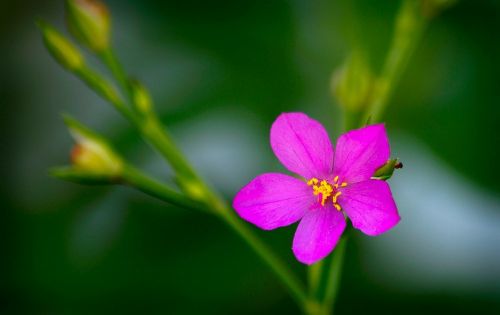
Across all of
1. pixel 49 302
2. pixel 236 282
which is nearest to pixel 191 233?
pixel 236 282

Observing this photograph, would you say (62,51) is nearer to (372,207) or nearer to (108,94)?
(108,94)

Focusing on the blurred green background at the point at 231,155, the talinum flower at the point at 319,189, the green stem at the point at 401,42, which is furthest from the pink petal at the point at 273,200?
the blurred green background at the point at 231,155

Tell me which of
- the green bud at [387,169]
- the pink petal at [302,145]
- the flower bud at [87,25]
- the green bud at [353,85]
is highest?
the flower bud at [87,25]

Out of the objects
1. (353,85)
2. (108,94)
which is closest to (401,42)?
(353,85)

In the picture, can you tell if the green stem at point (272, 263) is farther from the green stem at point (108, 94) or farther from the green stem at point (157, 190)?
the green stem at point (108, 94)

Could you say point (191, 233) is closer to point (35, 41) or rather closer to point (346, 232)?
point (35, 41)
